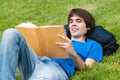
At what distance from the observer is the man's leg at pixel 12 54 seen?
167 inches

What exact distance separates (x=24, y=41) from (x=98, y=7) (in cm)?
443

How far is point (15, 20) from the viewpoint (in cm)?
843

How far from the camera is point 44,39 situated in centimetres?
462

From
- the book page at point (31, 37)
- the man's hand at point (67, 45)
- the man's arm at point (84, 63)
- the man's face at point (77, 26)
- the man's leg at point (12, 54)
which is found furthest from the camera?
the man's face at point (77, 26)

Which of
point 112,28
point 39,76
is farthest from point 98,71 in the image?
point 112,28

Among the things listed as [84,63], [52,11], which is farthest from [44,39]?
[52,11]

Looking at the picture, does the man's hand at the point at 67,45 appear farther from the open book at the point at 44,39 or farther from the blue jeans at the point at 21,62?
the blue jeans at the point at 21,62

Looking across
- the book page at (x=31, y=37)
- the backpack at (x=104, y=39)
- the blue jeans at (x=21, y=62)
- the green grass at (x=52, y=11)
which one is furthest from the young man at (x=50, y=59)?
the green grass at (x=52, y=11)

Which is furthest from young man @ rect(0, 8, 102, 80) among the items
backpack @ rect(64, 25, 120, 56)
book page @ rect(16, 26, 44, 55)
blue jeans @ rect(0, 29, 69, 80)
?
backpack @ rect(64, 25, 120, 56)

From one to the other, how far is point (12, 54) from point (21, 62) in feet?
0.81

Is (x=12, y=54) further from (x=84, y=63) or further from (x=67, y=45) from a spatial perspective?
(x=84, y=63)

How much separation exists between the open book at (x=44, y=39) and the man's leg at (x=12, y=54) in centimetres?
24

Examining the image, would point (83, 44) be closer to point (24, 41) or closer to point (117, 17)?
point (24, 41)

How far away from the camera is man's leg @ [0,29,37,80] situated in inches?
167
